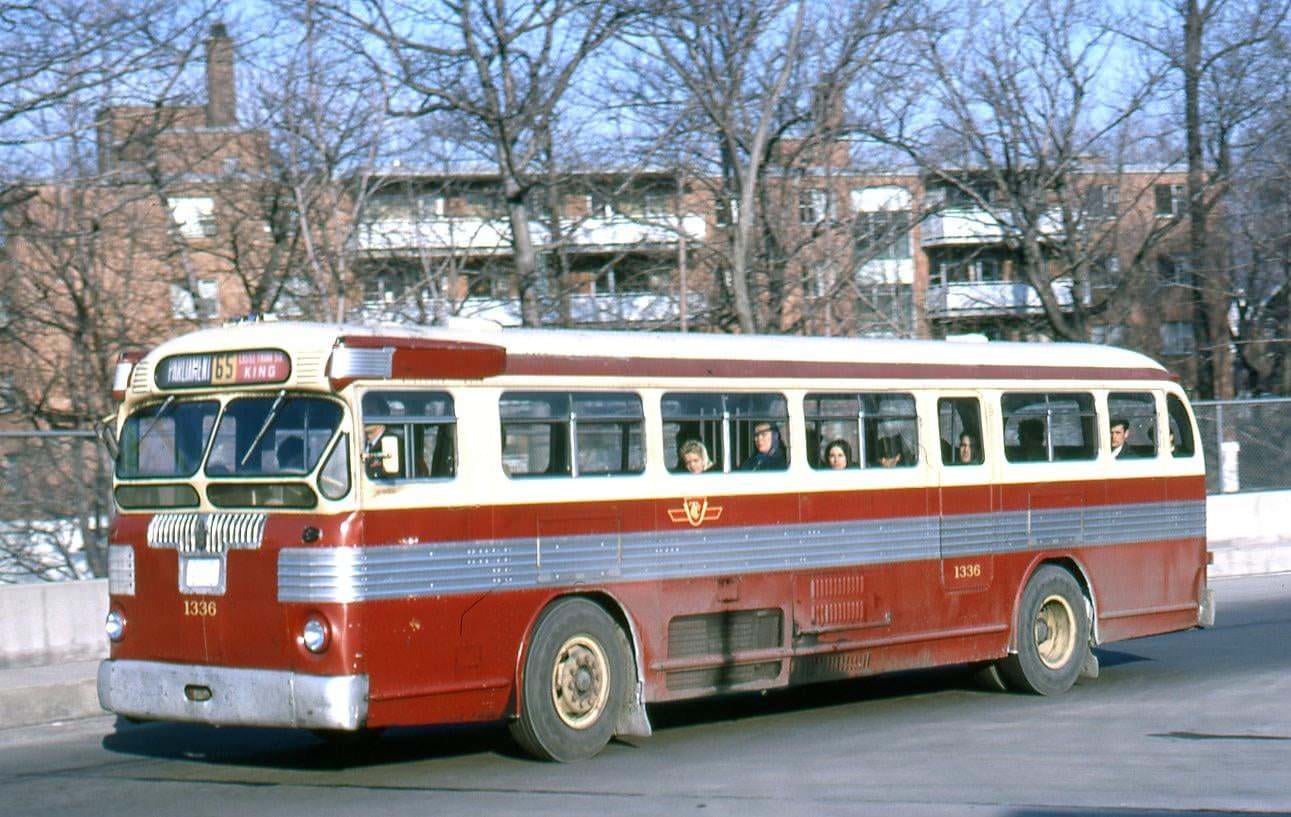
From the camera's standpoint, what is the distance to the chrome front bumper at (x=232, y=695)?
9.48m

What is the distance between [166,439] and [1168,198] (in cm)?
2963

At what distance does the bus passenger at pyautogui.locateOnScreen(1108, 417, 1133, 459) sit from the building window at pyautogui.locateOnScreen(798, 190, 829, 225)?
14.0 m

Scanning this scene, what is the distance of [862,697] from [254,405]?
232 inches

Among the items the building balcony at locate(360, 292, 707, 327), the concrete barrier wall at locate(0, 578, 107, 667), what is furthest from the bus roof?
the building balcony at locate(360, 292, 707, 327)

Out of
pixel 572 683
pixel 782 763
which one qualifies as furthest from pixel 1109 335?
pixel 572 683

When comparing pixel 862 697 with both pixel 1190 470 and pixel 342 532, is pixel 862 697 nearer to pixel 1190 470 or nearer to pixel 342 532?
pixel 1190 470

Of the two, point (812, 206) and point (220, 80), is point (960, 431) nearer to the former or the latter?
point (220, 80)

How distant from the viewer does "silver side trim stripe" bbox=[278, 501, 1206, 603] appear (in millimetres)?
9664

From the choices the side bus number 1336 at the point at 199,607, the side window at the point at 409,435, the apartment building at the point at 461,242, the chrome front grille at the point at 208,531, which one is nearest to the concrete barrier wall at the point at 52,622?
the chrome front grille at the point at 208,531

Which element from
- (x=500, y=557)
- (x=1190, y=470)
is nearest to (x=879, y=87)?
(x=1190, y=470)

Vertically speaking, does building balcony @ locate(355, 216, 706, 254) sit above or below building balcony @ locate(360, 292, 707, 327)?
above

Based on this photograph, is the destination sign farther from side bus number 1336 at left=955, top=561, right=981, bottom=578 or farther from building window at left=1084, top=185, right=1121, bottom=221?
building window at left=1084, top=185, right=1121, bottom=221

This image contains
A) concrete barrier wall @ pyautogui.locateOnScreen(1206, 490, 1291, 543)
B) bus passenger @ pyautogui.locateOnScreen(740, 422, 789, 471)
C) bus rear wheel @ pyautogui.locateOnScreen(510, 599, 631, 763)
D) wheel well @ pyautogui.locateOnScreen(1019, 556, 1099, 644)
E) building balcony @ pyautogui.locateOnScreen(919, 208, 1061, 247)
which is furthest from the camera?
building balcony @ pyautogui.locateOnScreen(919, 208, 1061, 247)

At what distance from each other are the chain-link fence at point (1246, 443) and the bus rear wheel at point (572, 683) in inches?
633
